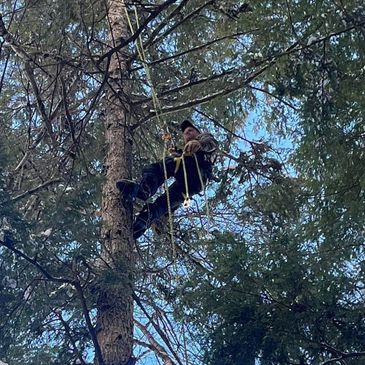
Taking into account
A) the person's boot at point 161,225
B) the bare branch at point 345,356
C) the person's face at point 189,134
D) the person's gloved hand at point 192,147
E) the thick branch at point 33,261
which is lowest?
the bare branch at point 345,356

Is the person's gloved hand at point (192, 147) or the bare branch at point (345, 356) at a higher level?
the person's gloved hand at point (192, 147)

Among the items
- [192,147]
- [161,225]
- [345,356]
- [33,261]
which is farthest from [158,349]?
[345,356]

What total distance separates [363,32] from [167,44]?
3.37 meters

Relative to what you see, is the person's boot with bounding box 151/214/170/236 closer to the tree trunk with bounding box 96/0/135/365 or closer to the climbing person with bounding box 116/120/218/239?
the climbing person with bounding box 116/120/218/239

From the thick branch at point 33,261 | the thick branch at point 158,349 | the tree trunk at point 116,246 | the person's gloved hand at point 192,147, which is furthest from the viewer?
the thick branch at point 158,349

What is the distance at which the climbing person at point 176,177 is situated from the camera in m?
6.52

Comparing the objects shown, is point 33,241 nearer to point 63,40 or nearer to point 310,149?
point 63,40

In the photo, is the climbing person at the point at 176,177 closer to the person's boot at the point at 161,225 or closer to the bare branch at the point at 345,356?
the person's boot at the point at 161,225

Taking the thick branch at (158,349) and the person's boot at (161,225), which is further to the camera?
the thick branch at (158,349)

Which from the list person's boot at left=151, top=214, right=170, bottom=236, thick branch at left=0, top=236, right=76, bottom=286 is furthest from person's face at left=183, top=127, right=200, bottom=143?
thick branch at left=0, top=236, right=76, bottom=286

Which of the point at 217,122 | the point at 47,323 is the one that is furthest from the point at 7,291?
the point at 217,122

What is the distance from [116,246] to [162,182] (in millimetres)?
941

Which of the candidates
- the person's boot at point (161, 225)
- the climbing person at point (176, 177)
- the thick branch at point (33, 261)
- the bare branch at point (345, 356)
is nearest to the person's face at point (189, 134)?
the climbing person at point (176, 177)

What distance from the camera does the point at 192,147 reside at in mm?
6688
